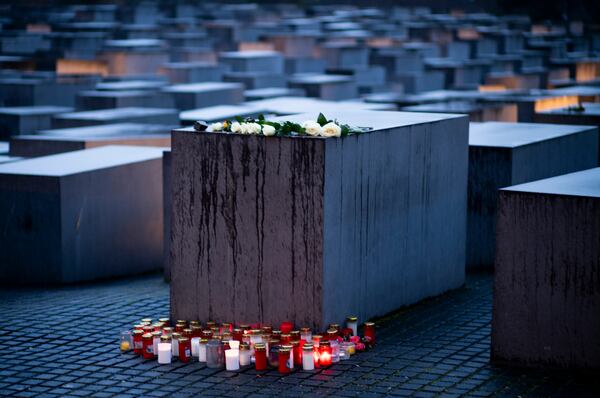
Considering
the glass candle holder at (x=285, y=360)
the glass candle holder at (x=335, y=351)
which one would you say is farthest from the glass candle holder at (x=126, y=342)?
the glass candle holder at (x=335, y=351)

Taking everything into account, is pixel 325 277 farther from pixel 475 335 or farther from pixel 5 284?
pixel 5 284

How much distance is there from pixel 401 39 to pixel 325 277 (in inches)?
1490

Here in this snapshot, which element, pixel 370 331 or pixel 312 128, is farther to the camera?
pixel 370 331

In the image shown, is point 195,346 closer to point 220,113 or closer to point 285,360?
point 285,360

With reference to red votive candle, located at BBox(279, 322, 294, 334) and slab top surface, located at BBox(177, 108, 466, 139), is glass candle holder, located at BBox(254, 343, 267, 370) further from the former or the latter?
slab top surface, located at BBox(177, 108, 466, 139)

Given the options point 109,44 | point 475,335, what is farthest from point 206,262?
point 109,44

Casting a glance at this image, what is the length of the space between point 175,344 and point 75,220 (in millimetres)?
3936

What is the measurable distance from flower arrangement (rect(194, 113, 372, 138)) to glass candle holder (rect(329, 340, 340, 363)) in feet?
5.64

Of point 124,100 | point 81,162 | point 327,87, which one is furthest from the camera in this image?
point 327,87

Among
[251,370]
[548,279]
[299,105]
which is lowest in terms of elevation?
[251,370]

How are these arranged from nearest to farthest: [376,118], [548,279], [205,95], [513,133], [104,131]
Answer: [548,279], [376,118], [513,133], [104,131], [205,95]

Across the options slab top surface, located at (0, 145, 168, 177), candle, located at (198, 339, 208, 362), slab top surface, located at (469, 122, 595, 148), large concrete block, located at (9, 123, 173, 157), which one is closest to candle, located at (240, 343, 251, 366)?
candle, located at (198, 339, 208, 362)

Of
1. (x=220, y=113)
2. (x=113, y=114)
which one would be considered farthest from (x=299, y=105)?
(x=113, y=114)

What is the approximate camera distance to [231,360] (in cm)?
887
